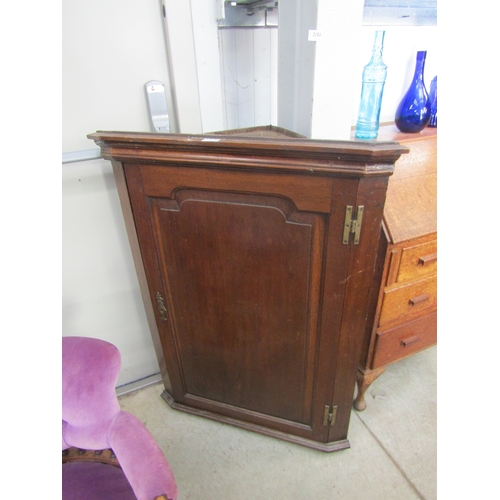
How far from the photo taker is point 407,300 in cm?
122

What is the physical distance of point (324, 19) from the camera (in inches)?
33.5

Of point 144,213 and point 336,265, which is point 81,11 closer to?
point 144,213

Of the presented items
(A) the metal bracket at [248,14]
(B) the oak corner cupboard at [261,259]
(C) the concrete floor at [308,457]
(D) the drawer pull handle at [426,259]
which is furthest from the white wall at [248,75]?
(C) the concrete floor at [308,457]

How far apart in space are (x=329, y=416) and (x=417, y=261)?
2.05 ft

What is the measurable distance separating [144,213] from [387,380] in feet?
4.57

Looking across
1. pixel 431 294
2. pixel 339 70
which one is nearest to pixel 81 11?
pixel 339 70

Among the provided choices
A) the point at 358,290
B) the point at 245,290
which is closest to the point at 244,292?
the point at 245,290

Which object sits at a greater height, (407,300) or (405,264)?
(405,264)

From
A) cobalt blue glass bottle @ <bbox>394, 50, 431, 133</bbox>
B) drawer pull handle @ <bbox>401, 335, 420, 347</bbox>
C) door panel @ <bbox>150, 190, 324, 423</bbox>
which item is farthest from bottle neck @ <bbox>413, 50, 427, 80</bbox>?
drawer pull handle @ <bbox>401, 335, 420, 347</bbox>

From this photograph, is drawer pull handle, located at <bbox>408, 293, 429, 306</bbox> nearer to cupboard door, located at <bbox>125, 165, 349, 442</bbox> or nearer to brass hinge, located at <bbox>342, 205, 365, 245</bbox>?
cupboard door, located at <bbox>125, 165, 349, 442</bbox>

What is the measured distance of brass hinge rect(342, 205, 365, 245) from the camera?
77 cm

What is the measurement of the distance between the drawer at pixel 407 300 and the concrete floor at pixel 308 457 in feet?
1.61

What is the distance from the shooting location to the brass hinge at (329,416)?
3.73 ft

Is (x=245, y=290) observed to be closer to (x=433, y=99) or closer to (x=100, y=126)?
(x=100, y=126)
